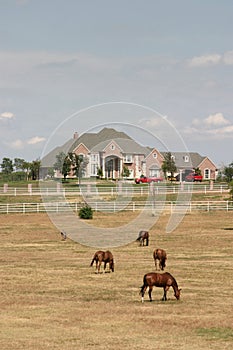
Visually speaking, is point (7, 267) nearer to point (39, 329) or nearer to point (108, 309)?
point (108, 309)

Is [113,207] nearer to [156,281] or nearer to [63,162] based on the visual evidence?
[63,162]

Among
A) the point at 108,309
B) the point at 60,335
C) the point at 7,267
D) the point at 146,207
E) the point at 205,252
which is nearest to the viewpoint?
the point at 60,335

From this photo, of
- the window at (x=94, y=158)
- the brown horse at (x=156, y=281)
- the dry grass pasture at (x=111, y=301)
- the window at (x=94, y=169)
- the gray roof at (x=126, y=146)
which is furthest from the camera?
the window at (x=94, y=169)

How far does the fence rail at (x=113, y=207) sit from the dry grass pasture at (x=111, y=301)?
92.9 feet

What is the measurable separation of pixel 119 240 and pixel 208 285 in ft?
72.2

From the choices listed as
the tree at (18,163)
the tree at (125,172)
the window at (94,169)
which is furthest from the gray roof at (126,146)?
the tree at (18,163)

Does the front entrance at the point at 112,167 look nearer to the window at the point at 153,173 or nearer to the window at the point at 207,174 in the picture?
the window at the point at 153,173

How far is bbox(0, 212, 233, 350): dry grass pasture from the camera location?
1784cm

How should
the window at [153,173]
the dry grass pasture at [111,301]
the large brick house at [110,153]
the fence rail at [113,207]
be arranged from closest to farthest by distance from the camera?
the dry grass pasture at [111,301], the large brick house at [110,153], the window at [153,173], the fence rail at [113,207]

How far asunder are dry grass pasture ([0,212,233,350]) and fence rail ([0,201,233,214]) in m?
28.3

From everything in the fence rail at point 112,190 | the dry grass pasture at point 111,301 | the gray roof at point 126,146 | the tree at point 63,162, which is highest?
the gray roof at point 126,146

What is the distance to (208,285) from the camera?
27047 millimetres

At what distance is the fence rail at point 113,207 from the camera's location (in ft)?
239

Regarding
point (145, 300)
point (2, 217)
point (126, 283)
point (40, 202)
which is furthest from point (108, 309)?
point (40, 202)
